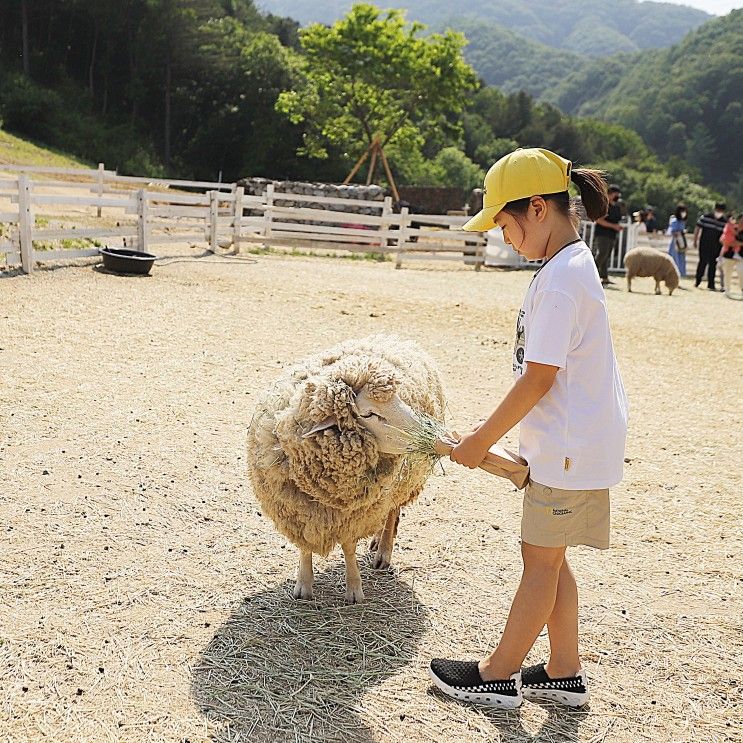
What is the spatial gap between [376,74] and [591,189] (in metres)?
34.8

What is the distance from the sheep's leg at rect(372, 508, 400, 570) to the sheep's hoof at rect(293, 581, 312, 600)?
0.46m

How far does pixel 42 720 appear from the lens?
2.61 metres

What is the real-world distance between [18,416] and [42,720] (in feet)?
10.9

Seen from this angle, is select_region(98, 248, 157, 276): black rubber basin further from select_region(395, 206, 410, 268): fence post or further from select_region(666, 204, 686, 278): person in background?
select_region(666, 204, 686, 278): person in background

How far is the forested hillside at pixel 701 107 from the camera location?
338 feet

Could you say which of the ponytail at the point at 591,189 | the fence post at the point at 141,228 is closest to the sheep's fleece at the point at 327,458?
the ponytail at the point at 591,189

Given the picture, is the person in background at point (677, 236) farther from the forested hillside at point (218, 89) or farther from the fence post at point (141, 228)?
the forested hillside at point (218, 89)

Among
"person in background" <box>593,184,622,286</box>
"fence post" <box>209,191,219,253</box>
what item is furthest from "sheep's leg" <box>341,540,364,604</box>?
"person in background" <box>593,184,622,286</box>

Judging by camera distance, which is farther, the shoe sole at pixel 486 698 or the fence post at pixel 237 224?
the fence post at pixel 237 224

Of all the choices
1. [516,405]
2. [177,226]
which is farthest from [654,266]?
[516,405]

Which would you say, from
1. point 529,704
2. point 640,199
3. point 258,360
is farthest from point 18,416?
point 640,199

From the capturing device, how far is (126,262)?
11.3 metres

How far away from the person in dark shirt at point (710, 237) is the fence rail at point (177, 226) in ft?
9.61

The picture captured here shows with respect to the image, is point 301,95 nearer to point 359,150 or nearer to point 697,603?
point 359,150
